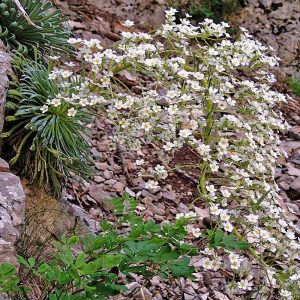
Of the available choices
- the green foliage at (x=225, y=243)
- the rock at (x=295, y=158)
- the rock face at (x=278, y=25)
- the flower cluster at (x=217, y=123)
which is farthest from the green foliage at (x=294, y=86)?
the green foliage at (x=225, y=243)

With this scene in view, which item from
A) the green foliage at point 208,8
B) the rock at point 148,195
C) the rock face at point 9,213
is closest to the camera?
the rock face at point 9,213

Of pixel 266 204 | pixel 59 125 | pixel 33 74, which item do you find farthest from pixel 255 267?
pixel 33 74

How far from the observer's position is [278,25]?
6172mm

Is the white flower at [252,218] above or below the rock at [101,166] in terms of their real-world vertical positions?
above

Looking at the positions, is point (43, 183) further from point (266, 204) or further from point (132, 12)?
point (132, 12)

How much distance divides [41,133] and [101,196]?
0.82 metres

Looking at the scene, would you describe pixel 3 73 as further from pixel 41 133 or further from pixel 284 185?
pixel 284 185

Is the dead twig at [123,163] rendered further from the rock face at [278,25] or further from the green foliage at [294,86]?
the rock face at [278,25]

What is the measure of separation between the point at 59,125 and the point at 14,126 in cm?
24

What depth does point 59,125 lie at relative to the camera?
9.69 feet

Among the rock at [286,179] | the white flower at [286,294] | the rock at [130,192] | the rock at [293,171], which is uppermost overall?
the white flower at [286,294]

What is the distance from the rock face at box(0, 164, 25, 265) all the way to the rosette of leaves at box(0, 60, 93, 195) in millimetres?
380

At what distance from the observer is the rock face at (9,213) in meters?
2.03

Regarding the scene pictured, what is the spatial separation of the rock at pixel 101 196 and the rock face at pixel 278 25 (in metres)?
3.25
